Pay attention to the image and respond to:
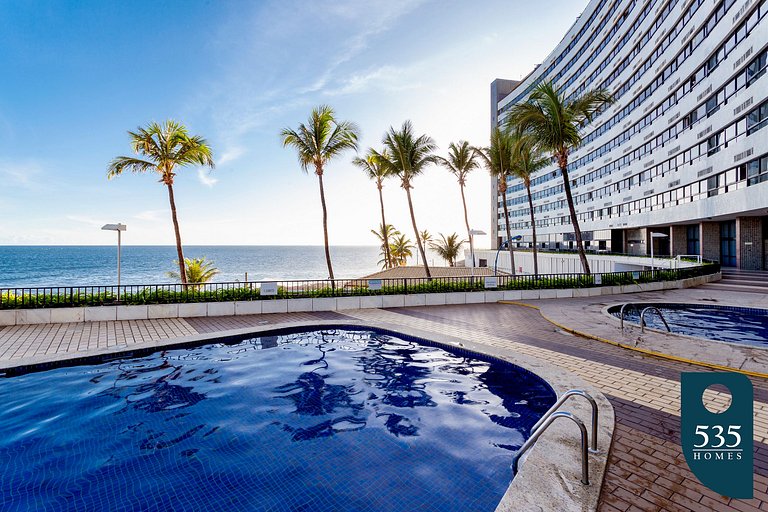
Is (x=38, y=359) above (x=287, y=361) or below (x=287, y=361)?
above

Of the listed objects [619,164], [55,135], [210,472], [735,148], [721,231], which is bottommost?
[210,472]

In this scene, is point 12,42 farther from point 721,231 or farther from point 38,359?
point 721,231

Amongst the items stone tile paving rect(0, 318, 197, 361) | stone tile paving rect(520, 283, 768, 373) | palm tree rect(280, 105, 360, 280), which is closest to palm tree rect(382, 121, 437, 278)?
palm tree rect(280, 105, 360, 280)

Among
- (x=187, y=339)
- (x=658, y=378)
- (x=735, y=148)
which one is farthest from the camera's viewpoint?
(x=735, y=148)

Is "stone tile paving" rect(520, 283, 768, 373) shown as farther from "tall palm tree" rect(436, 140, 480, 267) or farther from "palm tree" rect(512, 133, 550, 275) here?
"tall palm tree" rect(436, 140, 480, 267)

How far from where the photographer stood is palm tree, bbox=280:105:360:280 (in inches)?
795

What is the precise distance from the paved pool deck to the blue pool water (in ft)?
4.12

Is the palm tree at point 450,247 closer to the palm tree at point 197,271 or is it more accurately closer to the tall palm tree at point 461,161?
the tall palm tree at point 461,161

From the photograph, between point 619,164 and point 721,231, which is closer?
point 721,231

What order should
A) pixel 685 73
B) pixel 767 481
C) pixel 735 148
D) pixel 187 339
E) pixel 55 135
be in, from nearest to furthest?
pixel 767 481
pixel 187 339
pixel 735 148
pixel 685 73
pixel 55 135

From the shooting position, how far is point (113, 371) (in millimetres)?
8102

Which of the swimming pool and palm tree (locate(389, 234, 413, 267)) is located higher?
palm tree (locate(389, 234, 413, 267))

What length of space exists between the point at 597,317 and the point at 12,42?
114ft

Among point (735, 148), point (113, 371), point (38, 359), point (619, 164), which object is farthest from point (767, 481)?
point (619, 164)
